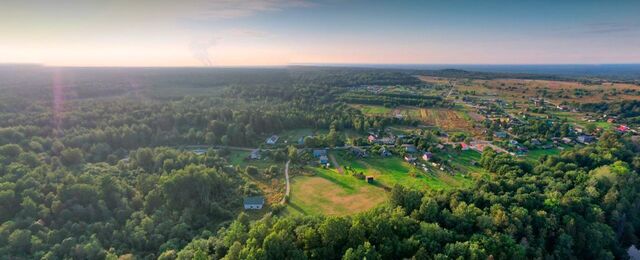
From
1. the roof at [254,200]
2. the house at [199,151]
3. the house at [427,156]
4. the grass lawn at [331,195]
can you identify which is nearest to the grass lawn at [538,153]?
the house at [427,156]

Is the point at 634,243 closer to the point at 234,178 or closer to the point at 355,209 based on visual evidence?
the point at 355,209

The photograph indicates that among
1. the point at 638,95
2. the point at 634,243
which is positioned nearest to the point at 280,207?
the point at 634,243

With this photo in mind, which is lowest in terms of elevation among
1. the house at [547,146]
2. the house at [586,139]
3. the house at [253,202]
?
the house at [253,202]

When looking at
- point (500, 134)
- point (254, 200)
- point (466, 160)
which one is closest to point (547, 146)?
point (500, 134)

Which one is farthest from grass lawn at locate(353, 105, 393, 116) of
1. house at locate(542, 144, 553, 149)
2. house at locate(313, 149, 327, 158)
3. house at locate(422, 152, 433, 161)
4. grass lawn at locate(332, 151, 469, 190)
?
grass lawn at locate(332, 151, 469, 190)

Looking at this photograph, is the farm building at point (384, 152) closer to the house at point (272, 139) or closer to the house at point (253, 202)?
the house at point (272, 139)

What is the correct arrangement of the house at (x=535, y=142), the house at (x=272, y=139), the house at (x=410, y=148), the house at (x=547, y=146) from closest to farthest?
→ the house at (x=410, y=148) < the house at (x=547, y=146) < the house at (x=535, y=142) < the house at (x=272, y=139)

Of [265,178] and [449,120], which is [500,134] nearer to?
[449,120]
